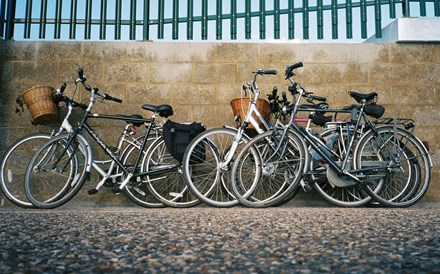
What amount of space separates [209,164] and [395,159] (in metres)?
1.75

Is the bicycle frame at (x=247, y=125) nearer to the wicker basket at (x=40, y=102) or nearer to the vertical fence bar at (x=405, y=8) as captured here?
the wicker basket at (x=40, y=102)

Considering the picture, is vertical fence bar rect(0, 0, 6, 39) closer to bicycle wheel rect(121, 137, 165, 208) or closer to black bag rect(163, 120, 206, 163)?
bicycle wheel rect(121, 137, 165, 208)

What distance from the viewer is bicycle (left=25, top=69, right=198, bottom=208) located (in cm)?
391

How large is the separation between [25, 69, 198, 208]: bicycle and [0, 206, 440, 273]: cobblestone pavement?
133cm

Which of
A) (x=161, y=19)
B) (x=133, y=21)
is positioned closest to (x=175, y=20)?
(x=161, y=19)

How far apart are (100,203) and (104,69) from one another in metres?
1.48

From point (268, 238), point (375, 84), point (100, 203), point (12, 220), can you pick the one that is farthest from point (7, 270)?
point (375, 84)

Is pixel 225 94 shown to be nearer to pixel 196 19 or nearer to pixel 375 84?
pixel 196 19


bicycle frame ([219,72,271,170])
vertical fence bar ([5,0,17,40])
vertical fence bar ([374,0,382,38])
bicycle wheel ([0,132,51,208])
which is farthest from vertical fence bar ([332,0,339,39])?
vertical fence bar ([5,0,17,40])

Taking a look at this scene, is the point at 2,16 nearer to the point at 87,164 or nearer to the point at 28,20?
the point at 28,20

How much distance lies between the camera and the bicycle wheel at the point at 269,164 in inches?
148

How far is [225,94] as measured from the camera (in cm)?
471

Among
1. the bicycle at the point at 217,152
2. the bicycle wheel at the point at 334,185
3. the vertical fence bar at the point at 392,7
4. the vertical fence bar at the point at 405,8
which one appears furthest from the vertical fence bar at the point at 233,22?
the vertical fence bar at the point at 405,8

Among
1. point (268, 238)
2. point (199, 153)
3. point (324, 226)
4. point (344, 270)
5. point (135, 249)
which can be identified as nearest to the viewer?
point (344, 270)
